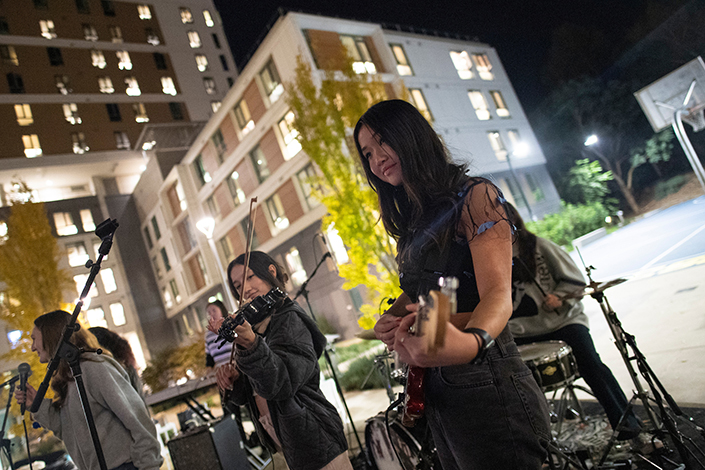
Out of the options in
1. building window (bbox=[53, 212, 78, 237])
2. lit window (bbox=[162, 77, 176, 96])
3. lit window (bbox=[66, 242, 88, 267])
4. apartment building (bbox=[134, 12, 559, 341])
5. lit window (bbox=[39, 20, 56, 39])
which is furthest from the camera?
lit window (bbox=[162, 77, 176, 96])

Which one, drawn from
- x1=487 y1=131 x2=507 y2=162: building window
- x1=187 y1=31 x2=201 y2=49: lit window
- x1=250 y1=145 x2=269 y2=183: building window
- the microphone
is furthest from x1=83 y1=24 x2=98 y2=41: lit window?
the microphone

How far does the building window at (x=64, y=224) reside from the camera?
27.8 meters

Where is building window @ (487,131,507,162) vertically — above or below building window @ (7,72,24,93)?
below

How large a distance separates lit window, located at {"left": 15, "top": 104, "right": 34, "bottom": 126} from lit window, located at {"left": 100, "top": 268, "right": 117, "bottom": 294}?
36.1ft

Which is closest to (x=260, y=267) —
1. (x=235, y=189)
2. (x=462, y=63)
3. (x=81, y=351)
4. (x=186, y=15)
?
(x=81, y=351)

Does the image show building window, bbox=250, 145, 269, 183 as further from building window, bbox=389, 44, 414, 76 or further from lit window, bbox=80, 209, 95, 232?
lit window, bbox=80, 209, 95, 232

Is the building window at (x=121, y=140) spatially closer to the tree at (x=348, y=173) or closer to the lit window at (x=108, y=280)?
the lit window at (x=108, y=280)

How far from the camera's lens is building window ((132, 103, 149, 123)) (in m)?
31.4

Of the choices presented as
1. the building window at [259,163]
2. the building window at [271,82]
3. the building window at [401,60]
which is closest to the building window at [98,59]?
the building window at [259,163]

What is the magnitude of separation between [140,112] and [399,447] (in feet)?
114

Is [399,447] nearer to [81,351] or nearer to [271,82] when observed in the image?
[81,351]

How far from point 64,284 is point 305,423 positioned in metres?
15.9

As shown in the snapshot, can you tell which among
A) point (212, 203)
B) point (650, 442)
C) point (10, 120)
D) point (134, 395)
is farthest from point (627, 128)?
point (10, 120)

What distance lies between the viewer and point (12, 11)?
28828 mm
